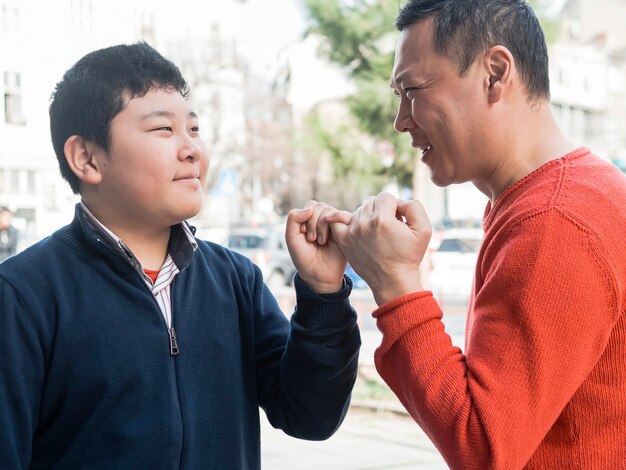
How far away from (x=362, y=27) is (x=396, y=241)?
938 cm

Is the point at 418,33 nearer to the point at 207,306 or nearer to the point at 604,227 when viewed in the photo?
the point at 604,227

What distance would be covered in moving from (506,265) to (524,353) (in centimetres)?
13

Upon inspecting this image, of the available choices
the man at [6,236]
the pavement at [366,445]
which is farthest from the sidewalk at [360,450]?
the man at [6,236]

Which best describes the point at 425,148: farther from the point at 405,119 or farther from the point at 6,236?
the point at 6,236

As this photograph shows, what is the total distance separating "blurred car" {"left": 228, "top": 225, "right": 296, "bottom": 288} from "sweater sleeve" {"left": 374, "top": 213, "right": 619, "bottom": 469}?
45.5 feet

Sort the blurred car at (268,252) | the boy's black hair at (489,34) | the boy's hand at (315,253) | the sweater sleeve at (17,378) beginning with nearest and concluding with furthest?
the sweater sleeve at (17,378)
the boy's black hair at (489,34)
the boy's hand at (315,253)
the blurred car at (268,252)

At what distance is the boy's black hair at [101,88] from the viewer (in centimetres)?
151

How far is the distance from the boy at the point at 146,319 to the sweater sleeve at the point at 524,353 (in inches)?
12.9

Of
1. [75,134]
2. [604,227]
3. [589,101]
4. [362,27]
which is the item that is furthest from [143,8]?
[589,101]

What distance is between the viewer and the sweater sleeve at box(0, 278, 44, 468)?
1289 mm

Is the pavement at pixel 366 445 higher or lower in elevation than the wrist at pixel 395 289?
lower

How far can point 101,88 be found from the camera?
1.52 m

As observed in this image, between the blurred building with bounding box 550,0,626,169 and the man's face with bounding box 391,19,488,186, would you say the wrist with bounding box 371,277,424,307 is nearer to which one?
the man's face with bounding box 391,19,488,186

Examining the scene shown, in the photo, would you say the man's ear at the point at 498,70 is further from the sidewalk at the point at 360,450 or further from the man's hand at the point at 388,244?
the sidewalk at the point at 360,450
